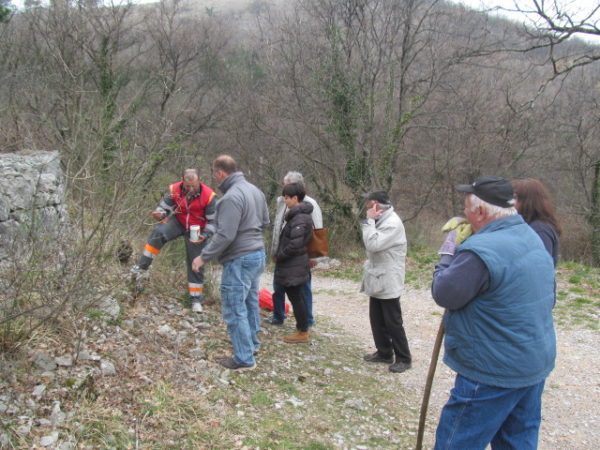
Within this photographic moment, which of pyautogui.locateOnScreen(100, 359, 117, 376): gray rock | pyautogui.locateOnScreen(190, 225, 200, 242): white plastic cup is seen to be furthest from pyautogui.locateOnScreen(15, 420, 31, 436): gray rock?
pyautogui.locateOnScreen(190, 225, 200, 242): white plastic cup

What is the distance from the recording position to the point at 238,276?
14.3 feet

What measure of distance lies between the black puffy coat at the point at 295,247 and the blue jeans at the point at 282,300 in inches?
17.5

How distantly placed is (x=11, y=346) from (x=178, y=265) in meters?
3.11

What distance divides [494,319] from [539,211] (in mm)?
1452

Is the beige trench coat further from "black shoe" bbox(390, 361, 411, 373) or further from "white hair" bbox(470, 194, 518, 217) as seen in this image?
"white hair" bbox(470, 194, 518, 217)

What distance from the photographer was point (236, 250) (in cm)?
434

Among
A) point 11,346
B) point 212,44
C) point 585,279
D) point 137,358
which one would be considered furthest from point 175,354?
point 212,44

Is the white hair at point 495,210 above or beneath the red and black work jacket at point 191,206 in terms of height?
above

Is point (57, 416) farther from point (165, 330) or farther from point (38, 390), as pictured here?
point (165, 330)

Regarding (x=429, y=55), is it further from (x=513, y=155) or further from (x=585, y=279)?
(x=585, y=279)

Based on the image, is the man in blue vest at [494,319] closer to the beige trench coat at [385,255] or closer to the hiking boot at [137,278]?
the beige trench coat at [385,255]

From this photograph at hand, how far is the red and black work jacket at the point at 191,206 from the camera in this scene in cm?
575

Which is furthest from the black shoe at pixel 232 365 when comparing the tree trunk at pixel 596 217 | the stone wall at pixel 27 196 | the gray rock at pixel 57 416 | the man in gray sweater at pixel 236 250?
the tree trunk at pixel 596 217

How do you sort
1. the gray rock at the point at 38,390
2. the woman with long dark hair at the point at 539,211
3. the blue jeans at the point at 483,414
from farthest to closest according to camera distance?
the woman with long dark hair at the point at 539,211, the gray rock at the point at 38,390, the blue jeans at the point at 483,414
